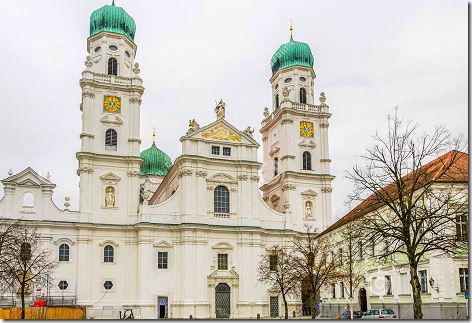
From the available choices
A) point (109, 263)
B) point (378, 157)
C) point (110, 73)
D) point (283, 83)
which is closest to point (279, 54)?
point (283, 83)

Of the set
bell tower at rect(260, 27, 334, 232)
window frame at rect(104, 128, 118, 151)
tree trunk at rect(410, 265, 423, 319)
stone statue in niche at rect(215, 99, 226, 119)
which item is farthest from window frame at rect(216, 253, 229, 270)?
tree trunk at rect(410, 265, 423, 319)

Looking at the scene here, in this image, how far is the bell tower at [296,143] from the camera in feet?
183

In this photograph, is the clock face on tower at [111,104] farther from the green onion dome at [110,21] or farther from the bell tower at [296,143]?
the bell tower at [296,143]

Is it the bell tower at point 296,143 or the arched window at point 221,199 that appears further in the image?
the bell tower at point 296,143

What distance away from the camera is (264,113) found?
6234cm

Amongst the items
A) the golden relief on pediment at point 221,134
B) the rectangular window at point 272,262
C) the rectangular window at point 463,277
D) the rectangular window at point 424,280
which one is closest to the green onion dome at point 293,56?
the golden relief on pediment at point 221,134

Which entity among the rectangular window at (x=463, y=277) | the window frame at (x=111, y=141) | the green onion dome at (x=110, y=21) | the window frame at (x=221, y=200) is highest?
the green onion dome at (x=110, y=21)

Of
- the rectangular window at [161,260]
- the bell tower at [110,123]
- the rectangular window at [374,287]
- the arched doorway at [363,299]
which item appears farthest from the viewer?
the bell tower at [110,123]

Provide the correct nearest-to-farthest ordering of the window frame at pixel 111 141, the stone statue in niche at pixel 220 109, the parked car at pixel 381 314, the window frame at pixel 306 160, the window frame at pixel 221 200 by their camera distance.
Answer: the parked car at pixel 381 314, the window frame at pixel 111 141, the window frame at pixel 221 200, the stone statue in niche at pixel 220 109, the window frame at pixel 306 160

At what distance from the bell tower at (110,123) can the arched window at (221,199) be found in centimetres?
709

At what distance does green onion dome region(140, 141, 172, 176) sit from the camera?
74.6 m

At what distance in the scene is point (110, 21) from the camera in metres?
54.6

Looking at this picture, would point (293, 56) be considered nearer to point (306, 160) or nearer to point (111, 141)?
point (306, 160)

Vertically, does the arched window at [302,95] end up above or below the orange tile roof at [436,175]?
above
